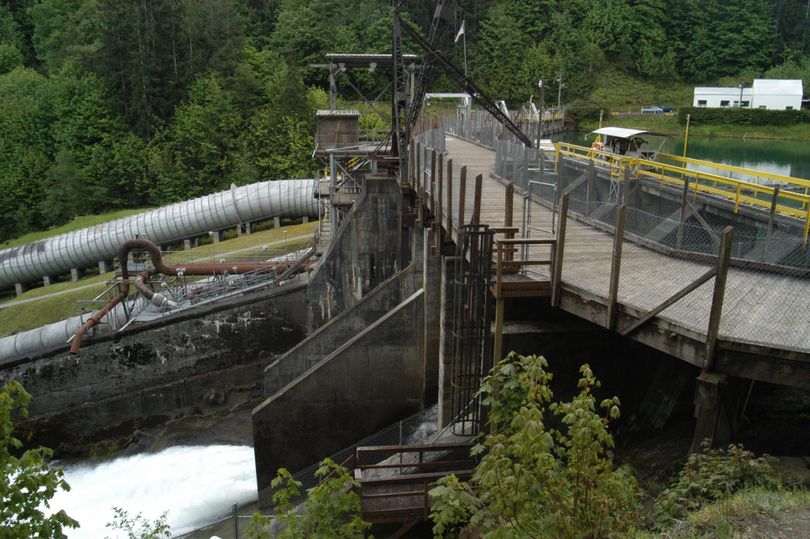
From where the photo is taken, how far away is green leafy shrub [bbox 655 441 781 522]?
7.15 meters

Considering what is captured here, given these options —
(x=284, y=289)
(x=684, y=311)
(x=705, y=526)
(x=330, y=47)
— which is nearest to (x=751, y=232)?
(x=684, y=311)

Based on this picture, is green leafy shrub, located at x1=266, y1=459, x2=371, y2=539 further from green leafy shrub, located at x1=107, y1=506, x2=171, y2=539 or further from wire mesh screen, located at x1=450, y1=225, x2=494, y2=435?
wire mesh screen, located at x1=450, y1=225, x2=494, y2=435

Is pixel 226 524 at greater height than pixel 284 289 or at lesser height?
lesser

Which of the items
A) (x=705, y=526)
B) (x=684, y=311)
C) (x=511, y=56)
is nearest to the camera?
(x=705, y=526)

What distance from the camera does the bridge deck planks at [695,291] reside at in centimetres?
780

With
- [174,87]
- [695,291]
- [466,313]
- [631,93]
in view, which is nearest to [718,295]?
[695,291]

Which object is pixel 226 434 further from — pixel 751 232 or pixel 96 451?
pixel 751 232

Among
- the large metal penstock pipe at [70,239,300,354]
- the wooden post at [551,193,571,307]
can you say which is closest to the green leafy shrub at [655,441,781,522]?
the wooden post at [551,193,571,307]

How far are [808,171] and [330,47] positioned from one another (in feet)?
148

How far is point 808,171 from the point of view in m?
50.3

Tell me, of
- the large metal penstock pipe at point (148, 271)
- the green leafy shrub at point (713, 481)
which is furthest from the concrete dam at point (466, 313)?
the large metal penstock pipe at point (148, 271)

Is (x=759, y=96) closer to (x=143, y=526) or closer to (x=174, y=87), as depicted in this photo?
(x=174, y=87)

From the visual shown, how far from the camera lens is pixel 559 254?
392 inches

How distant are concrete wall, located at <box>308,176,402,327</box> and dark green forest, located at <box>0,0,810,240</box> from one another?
24.4 meters
